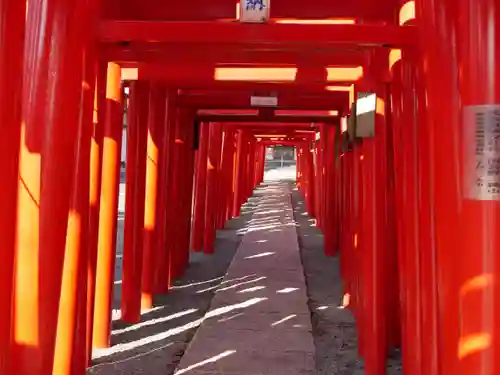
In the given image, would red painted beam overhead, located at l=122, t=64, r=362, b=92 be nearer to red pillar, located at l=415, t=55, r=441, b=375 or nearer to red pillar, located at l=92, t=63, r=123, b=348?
red pillar, located at l=92, t=63, r=123, b=348

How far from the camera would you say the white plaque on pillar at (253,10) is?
291cm

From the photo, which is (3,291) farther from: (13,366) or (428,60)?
(428,60)

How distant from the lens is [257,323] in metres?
5.48

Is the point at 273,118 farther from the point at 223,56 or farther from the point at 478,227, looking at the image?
the point at 478,227

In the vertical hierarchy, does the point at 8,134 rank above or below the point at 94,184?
above

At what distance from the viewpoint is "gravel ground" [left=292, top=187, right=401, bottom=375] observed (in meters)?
4.42

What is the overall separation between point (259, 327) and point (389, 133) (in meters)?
2.51

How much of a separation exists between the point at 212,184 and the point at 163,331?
5.02m

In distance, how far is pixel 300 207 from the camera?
1906 cm

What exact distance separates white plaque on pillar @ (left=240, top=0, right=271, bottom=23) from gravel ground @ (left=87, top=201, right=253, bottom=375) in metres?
2.93

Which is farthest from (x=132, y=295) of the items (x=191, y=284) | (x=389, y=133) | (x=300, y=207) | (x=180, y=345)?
(x=300, y=207)

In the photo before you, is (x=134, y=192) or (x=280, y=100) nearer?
(x=134, y=192)

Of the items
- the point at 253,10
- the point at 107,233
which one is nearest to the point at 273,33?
the point at 253,10

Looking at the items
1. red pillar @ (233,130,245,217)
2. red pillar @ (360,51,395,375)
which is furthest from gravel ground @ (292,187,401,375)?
red pillar @ (233,130,245,217)
